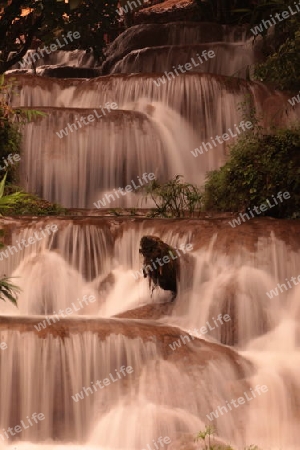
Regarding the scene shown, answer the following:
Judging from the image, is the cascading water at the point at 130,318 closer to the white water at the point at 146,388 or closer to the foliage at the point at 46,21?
the white water at the point at 146,388

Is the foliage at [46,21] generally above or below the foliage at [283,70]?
above

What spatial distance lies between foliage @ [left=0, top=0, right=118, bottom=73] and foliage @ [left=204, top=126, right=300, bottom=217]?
16.2 ft

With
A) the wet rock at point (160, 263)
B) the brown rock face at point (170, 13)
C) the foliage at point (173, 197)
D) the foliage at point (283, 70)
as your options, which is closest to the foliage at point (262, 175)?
the foliage at point (173, 197)

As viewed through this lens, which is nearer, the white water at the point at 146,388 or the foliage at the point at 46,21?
the white water at the point at 146,388

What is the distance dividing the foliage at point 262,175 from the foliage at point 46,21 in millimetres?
4952

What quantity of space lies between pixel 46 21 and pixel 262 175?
6.40 metres

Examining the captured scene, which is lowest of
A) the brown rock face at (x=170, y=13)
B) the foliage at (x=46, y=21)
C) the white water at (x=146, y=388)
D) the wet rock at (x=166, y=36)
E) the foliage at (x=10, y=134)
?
the white water at (x=146, y=388)

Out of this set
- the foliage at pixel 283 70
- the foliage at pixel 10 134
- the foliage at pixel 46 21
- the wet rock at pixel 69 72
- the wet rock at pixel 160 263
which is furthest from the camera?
the wet rock at pixel 69 72

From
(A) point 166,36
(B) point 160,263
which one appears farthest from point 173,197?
(A) point 166,36

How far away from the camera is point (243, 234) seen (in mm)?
9195

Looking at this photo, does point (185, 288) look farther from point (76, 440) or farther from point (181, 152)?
point (181, 152)

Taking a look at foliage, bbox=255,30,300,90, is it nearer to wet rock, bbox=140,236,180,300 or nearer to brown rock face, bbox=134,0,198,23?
wet rock, bbox=140,236,180,300

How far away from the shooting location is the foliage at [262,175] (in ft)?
35.5

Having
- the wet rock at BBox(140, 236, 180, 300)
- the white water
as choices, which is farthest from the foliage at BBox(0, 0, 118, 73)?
the white water
